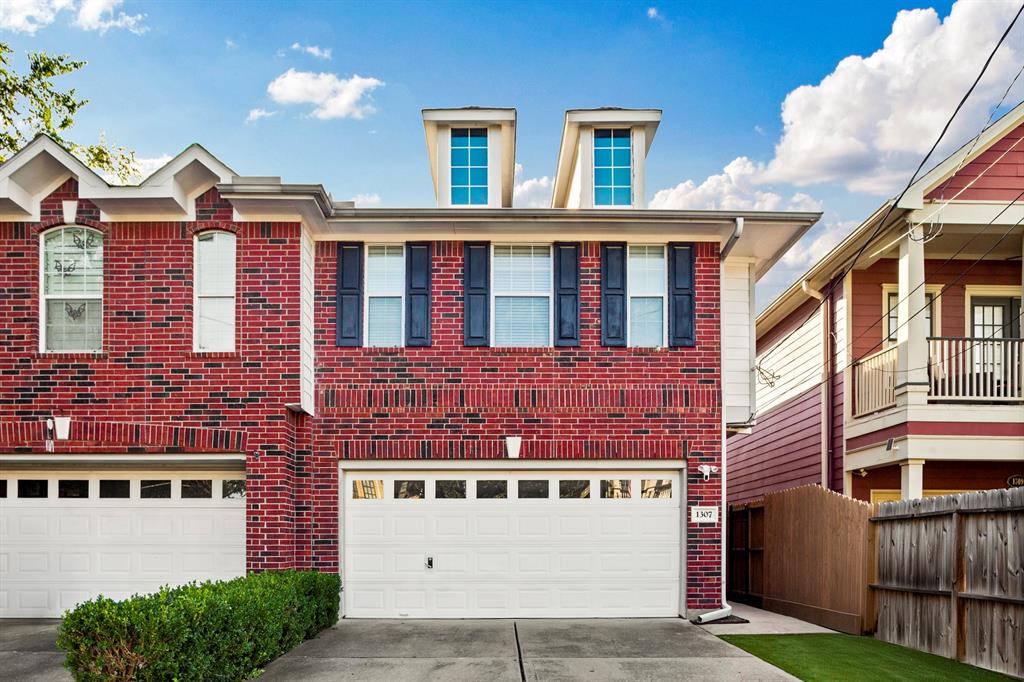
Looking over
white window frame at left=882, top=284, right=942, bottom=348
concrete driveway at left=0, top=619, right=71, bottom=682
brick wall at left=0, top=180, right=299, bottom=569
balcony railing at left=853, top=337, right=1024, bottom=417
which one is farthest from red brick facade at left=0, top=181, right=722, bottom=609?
white window frame at left=882, top=284, right=942, bottom=348

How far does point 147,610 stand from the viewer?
8.30 meters

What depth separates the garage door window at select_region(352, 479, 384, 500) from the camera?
13617 millimetres

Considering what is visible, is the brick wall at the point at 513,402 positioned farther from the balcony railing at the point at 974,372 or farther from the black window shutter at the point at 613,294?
the balcony railing at the point at 974,372

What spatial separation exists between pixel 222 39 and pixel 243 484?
866cm

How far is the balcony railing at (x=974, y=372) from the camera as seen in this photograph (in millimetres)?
14484

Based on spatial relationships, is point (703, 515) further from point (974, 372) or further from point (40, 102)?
point (40, 102)

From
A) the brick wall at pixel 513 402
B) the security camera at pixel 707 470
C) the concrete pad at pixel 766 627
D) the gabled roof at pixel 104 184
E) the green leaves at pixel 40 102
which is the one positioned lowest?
the concrete pad at pixel 766 627

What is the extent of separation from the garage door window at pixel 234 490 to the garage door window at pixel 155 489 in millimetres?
802

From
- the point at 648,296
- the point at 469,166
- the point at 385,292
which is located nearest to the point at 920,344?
the point at 648,296

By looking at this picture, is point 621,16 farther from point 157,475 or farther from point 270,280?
point 157,475

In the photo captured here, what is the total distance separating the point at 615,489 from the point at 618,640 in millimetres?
2545

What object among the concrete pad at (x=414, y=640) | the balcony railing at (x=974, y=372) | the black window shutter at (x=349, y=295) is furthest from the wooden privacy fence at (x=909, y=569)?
the black window shutter at (x=349, y=295)

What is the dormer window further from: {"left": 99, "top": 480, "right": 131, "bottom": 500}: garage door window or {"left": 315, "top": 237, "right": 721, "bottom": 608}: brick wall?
{"left": 99, "top": 480, "right": 131, "bottom": 500}: garage door window

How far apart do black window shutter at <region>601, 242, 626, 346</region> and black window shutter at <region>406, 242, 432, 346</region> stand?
8.26 ft
